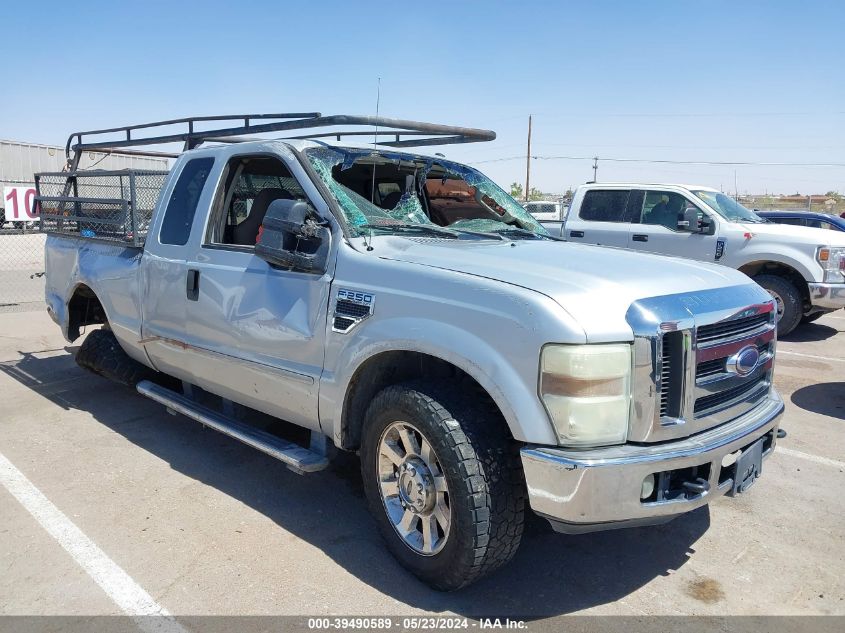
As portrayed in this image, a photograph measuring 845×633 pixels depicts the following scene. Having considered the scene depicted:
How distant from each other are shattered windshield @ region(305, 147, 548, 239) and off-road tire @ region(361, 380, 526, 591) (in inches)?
40.1

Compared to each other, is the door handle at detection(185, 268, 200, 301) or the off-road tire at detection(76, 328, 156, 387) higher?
the door handle at detection(185, 268, 200, 301)

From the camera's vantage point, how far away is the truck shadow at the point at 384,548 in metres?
2.96

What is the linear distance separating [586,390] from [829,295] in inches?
295

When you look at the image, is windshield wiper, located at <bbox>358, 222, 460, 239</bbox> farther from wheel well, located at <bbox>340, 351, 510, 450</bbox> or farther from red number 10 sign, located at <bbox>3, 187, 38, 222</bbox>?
red number 10 sign, located at <bbox>3, 187, 38, 222</bbox>

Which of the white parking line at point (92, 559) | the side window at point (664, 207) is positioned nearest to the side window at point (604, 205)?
the side window at point (664, 207)

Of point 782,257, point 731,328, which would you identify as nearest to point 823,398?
point 782,257

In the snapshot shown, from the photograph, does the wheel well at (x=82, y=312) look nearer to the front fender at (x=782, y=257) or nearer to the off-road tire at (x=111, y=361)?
the off-road tire at (x=111, y=361)

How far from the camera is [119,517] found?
363 cm

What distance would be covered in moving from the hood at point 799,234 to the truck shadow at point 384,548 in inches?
247

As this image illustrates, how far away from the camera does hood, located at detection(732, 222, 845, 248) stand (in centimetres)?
862

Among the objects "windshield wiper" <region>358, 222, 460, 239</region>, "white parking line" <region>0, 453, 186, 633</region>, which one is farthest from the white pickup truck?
"white parking line" <region>0, 453, 186, 633</region>

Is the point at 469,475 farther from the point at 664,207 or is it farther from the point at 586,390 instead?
the point at 664,207

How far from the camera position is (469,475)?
2.65 meters

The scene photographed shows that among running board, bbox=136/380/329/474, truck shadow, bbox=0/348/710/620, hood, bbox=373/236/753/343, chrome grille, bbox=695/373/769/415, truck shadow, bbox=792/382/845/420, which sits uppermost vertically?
hood, bbox=373/236/753/343
